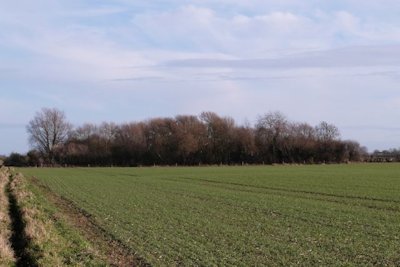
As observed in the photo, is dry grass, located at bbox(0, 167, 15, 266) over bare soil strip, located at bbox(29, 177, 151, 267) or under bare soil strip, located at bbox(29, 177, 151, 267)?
over

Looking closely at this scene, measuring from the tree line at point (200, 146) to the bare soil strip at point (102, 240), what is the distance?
10772 cm

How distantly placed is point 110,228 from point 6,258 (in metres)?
6.69

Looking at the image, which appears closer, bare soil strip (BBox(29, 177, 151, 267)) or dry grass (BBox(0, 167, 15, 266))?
dry grass (BBox(0, 167, 15, 266))

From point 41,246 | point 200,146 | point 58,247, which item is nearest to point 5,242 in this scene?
point 41,246

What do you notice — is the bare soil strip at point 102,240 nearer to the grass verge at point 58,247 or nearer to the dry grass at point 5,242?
the grass verge at point 58,247

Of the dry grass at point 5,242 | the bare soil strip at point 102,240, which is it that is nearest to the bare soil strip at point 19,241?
the dry grass at point 5,242

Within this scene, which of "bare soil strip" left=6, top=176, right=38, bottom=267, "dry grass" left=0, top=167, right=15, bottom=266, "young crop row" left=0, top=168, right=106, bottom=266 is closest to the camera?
"dry grass" left=0, top=167, right=15, bottom=266

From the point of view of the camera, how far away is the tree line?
135m

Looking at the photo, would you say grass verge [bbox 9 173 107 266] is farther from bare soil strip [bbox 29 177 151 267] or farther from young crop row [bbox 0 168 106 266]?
bare soil strip [bbox 29 177 151 267]

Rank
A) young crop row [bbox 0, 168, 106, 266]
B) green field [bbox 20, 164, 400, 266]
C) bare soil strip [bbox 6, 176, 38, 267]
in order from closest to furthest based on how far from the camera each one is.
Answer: young crop row [bbox 0, 168, 106, 266], bare soil strip [bbox 6, 176, 38, 267], green field [bbox 20, 164, 400, 266]

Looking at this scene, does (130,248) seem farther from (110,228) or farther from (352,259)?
(352,259)

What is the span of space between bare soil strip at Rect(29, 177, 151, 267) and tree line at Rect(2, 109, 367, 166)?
108 metres

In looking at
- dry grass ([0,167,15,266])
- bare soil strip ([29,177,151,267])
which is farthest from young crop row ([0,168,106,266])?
bare soil strip ([29,177,151,267])

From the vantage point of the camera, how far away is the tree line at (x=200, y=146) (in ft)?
443
